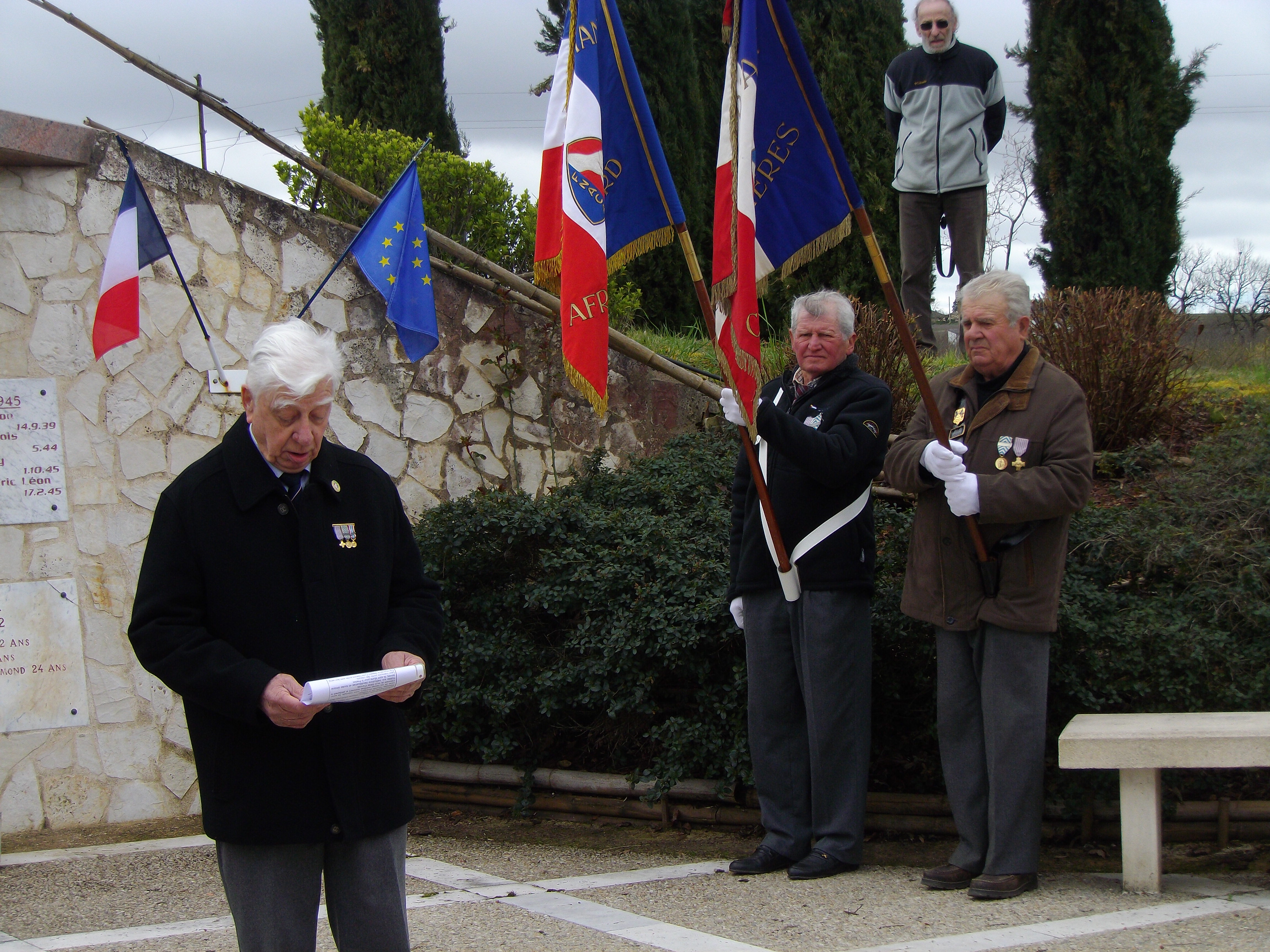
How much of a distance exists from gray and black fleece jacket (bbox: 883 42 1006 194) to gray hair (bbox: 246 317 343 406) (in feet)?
17.8

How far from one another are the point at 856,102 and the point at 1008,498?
312 inches

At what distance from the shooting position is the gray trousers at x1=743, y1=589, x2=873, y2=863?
425 centimetres

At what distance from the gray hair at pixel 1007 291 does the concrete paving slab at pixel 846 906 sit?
1.92 meters

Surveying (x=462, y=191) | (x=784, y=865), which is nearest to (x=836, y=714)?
(x=784, y=865)

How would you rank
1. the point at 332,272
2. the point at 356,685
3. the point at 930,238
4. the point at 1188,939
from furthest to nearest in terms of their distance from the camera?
the point at 930,238, the point at 332,272, the point at 1188,939, the point at 356,685

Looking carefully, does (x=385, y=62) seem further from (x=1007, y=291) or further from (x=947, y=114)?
(x=1007, y=291)

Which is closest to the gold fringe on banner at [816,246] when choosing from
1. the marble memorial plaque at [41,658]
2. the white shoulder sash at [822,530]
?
the white shoulder sash at [822,530]

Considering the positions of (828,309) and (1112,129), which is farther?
(1112,129)

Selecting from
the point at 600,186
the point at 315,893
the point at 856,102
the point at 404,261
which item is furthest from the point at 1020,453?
the point at 856,102

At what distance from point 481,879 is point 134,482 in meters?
2.69

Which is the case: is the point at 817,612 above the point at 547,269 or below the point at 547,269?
below

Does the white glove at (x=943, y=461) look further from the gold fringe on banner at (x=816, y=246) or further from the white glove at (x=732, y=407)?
the gold fringe on banner at (x=816, y=246)

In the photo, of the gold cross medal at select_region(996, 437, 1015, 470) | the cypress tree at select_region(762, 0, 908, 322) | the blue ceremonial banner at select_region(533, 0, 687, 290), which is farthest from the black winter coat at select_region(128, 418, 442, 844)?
the cypress tree at select_region(762, 0, 908, 322)

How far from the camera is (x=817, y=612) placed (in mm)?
4246
